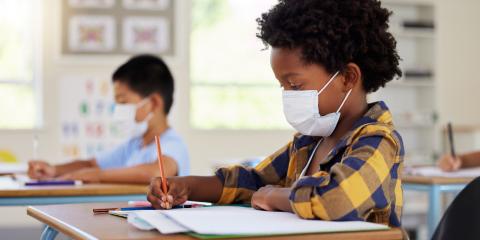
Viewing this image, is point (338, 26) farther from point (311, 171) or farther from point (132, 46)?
point (132, 46)

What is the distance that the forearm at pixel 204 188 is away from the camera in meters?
1.68

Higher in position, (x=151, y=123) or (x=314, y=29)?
(x=314, y=29)

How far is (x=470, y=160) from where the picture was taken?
3.27 meters

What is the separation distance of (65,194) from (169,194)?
984mm

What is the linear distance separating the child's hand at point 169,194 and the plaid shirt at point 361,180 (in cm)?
31

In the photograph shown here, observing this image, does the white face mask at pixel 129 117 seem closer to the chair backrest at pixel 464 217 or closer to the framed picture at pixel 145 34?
the chair backrest at pixel 464 217

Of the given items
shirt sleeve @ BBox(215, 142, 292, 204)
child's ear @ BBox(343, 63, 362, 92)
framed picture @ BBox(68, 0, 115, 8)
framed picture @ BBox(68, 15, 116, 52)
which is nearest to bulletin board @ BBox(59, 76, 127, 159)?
framed picture @ BBox(68, 15, 116, 52)

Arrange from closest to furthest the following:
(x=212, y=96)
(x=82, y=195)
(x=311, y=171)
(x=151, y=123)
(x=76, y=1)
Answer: (x=311, y=171) → (x=82, y=195) → (x=151, y=123) → (x=76, y=1) → (x=212, y=96)

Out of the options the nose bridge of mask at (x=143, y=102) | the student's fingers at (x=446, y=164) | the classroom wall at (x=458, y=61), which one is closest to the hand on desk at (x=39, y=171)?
the nose bridge of mask at (x=143, y=102)

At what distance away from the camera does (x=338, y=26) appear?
4.93 feet

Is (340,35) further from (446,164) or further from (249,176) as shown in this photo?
(446,164)

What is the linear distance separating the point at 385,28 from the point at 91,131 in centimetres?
470

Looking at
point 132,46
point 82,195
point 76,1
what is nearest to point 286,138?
point 132,46

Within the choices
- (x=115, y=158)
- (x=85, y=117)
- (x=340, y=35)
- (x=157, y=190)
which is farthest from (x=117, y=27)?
(x=340, y=35)
